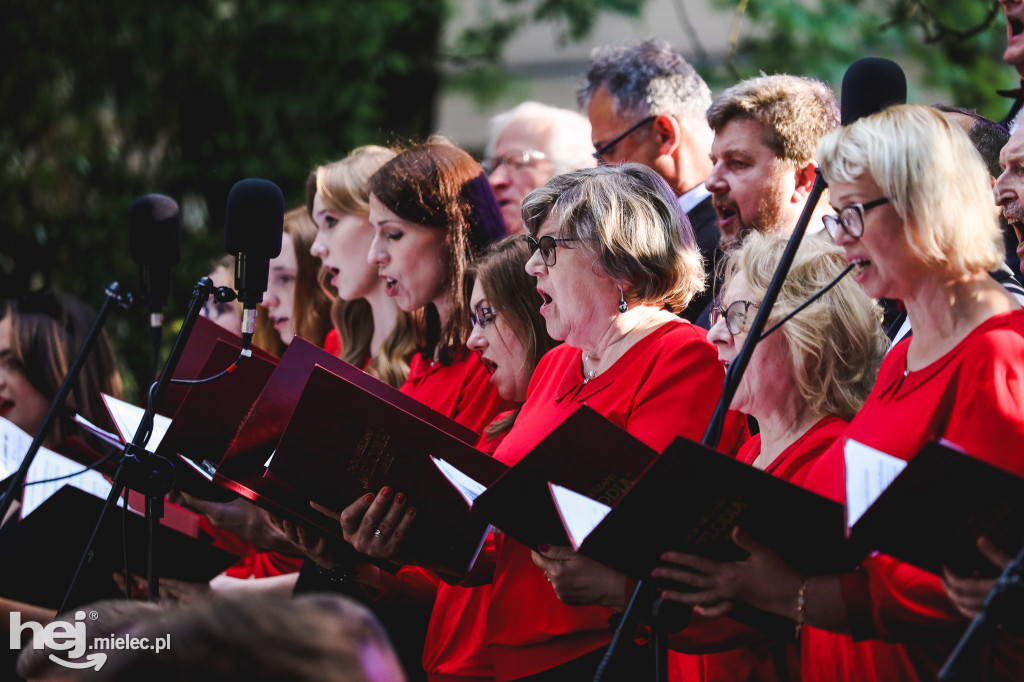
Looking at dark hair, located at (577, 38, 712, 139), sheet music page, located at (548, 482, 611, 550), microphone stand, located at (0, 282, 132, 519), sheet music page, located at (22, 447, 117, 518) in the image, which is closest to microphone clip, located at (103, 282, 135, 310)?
microphone stand, located at (0, 282, 132, 519)

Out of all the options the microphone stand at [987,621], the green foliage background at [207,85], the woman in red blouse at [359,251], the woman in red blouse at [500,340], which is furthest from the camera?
the green foliage background at [207,85]

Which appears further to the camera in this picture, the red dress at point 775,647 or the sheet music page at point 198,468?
the sheet music page at point 198,468

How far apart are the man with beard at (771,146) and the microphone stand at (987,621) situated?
78.7 inches

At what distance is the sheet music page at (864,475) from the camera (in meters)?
1.66

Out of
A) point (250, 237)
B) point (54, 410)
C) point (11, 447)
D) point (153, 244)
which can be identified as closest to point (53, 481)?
point (54, 410)

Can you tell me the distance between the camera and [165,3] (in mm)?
7723

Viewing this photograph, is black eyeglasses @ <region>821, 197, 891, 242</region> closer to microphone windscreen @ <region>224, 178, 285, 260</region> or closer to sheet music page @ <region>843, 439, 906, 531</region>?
sheet music page @ <region>843, 439, 906, 531</region>

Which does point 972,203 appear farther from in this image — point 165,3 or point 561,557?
point 165,3

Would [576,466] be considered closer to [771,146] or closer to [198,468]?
[198,468]

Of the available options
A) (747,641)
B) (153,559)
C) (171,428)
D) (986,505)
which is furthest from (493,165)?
(986,505)

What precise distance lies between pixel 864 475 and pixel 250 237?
1703 millimetres

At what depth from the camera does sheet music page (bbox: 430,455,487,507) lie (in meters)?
2.26

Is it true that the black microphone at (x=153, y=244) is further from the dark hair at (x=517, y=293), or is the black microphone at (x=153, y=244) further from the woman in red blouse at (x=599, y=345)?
the woman in red blouse at (x=599, y=345)

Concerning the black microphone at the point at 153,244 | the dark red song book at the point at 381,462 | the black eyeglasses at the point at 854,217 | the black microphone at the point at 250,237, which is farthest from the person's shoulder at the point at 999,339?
the black microphone at the point at 153,244
